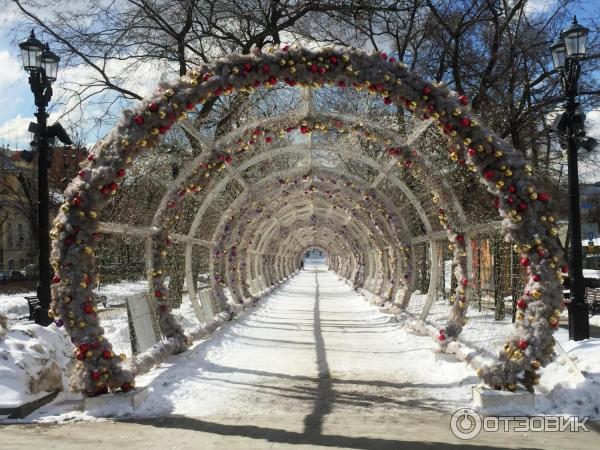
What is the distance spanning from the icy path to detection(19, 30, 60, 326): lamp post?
2639mm

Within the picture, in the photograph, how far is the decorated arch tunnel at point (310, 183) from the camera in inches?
235

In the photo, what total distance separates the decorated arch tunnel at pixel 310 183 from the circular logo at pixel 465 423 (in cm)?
44

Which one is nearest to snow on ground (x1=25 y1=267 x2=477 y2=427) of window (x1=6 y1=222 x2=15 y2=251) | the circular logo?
the circular logo

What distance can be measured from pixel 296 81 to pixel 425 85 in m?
1.34

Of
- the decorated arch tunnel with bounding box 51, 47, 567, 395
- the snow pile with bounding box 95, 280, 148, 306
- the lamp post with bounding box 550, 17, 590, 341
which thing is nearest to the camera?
the decorated arch tunnel with bounding box 51, 47, 567, 395

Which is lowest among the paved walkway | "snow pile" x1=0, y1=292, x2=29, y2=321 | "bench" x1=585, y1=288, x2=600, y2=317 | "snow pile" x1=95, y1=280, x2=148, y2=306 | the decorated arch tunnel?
the paved walkway

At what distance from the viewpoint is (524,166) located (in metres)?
6.11

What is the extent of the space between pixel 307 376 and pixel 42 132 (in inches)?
229

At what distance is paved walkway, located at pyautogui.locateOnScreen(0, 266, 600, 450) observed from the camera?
4996 millimetres

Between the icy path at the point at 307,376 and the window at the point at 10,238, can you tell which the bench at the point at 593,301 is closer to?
the icy path at the point at 307,376

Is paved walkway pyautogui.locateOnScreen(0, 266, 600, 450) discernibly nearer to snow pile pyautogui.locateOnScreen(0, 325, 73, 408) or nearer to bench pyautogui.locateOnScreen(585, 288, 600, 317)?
snow pile pyautogui.locateOnScreen(0, 325, 73, 408)

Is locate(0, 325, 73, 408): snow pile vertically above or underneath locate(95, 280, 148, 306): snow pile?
underneath

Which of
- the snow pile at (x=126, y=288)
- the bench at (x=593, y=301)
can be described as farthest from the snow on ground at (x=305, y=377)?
the bench at (x=593, y=301)

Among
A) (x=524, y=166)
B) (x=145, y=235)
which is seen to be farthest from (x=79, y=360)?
(x=524, y=166)
